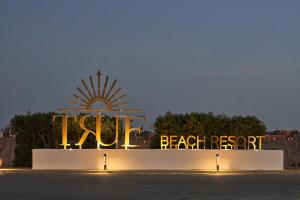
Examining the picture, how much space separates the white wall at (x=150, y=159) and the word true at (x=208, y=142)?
44.1 inches

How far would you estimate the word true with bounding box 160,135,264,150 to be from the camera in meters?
35.5

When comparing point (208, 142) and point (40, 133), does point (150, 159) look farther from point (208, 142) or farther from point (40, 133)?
point (40, 133)

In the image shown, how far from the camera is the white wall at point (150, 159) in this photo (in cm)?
3388

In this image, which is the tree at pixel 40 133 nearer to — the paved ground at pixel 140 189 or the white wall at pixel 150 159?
the white wall at pixel 150 159

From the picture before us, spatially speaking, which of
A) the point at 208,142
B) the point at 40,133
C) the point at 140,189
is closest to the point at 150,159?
the point at 208,142

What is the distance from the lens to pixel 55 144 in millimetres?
37906

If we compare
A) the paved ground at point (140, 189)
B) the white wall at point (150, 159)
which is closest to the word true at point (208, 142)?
the white wall at point (150, 159)

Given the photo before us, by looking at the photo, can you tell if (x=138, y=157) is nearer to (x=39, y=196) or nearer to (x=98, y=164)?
→ (x=98, y=164)

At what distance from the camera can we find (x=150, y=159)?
34.2 meters

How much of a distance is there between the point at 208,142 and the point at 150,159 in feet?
16.9

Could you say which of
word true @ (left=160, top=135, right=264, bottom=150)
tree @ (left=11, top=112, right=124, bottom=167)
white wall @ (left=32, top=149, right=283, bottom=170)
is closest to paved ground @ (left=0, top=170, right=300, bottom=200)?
white wall @ (left=32, top=149, right=283, bottom=170)

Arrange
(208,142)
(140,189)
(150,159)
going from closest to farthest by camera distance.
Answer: (140,189) < (150,159) < (208,142)

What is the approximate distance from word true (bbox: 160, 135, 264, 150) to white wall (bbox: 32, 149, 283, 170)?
112cm

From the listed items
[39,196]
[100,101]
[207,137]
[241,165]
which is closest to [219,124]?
[207,137]
